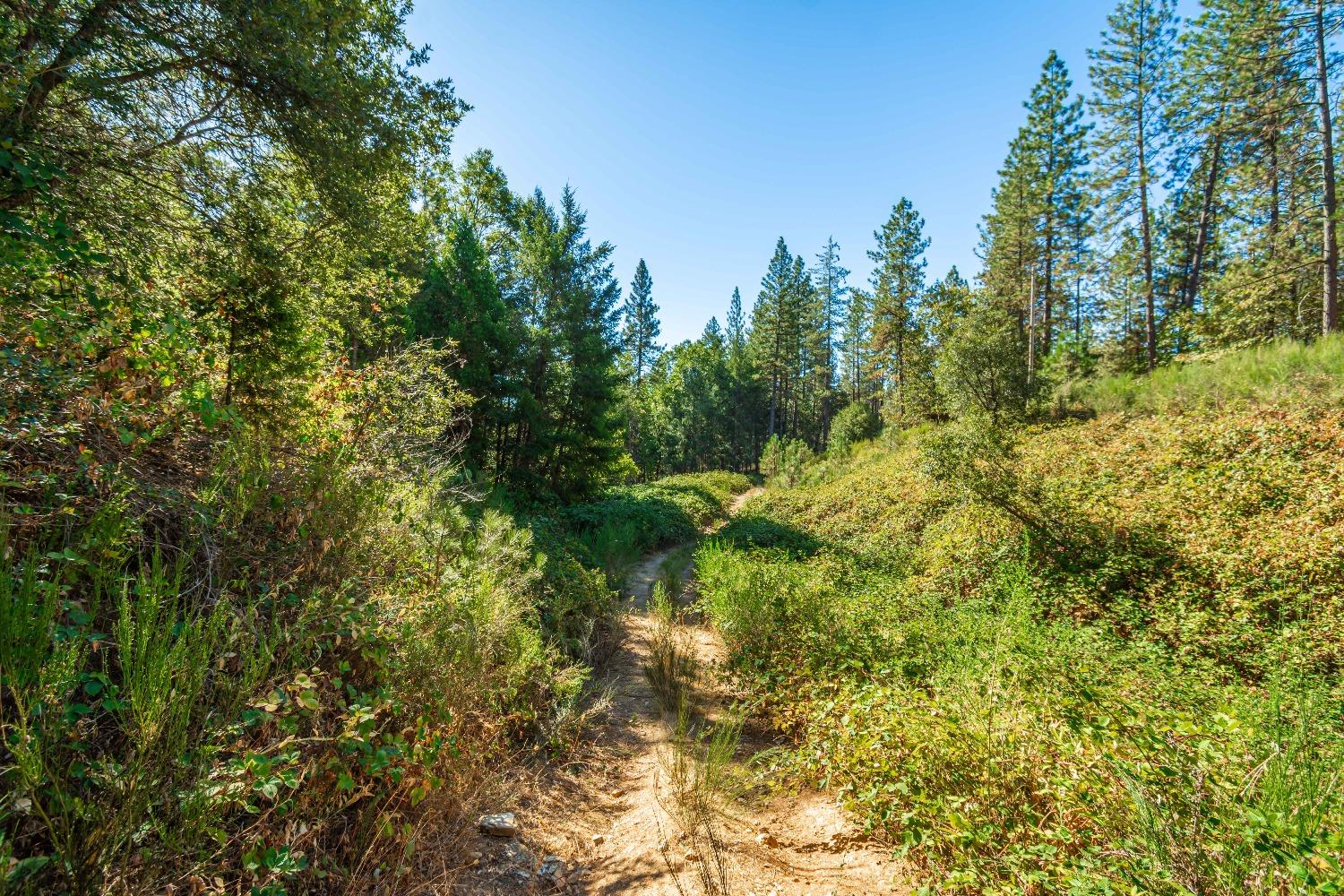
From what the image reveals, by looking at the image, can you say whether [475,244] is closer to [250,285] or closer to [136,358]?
[250,285]

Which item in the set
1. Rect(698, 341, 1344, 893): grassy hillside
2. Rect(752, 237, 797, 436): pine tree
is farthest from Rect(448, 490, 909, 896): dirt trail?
Rect(752, 237, 797, 436): pine tree

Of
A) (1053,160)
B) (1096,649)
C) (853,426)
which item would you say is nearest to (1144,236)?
(1053,160)

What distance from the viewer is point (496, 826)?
3059 millimetres

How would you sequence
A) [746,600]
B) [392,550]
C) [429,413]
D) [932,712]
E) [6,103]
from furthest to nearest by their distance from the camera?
1. [429,413]
2. [746,600]
3. [392,550]
4. [932,712]
5. [6,103]

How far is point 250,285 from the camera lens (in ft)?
13.7

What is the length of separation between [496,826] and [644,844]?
973 millimetres

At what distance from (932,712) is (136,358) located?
548 centimetres

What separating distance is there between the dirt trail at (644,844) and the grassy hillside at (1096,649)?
279 millimetres

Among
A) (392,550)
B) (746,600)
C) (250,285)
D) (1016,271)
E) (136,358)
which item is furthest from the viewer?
(1016,271)

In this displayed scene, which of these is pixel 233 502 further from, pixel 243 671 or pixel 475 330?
pixel 475 330

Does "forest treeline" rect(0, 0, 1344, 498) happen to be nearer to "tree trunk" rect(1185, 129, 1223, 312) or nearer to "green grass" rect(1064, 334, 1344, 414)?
"tree trunk" rect(1185, 129, 1223, 312)

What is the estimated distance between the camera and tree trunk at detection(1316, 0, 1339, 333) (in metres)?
11.4

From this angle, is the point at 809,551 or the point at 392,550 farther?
the point at 809,551

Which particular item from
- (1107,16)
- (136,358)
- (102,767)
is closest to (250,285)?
(136,358)
